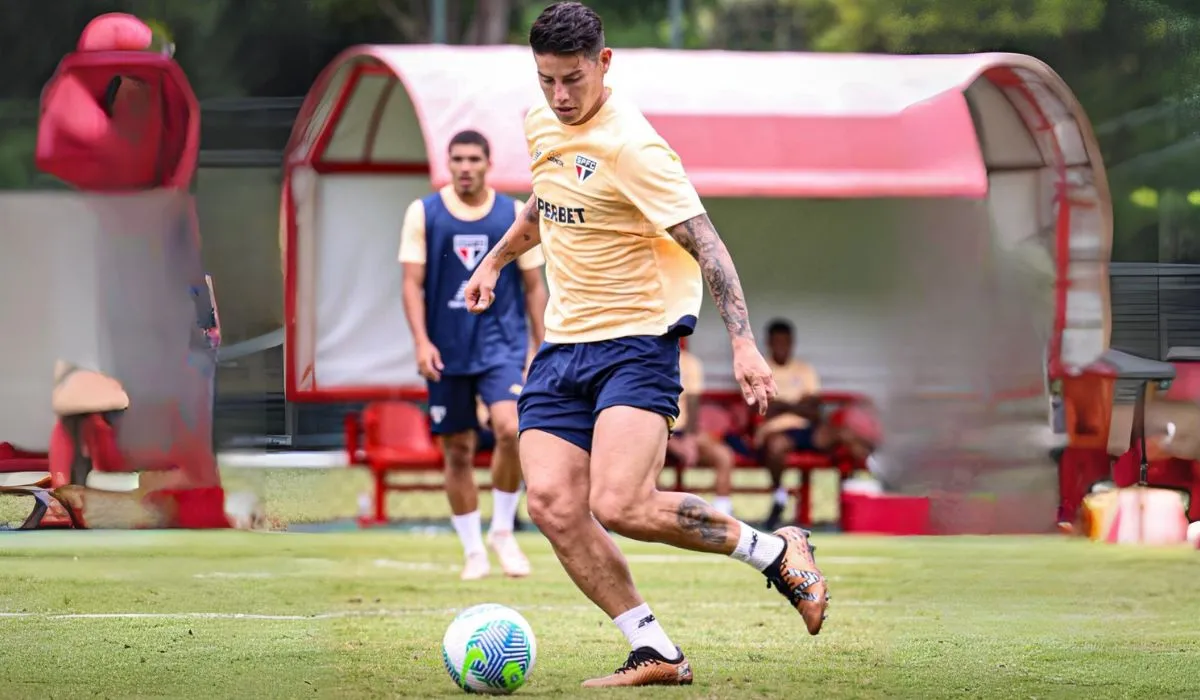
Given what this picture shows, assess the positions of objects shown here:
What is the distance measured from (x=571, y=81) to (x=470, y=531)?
14.2 feet

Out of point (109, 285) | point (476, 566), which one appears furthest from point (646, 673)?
point (476, 566)

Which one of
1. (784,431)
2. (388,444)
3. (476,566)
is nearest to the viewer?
Answer: (476,566)

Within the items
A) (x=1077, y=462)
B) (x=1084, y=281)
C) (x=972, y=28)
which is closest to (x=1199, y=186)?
(x=972, y=28)

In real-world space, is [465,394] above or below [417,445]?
above

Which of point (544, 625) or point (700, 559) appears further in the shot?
point (700, 559)

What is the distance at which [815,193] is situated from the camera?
1294 centimetres

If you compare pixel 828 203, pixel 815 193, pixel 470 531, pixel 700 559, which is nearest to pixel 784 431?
pixel 815 193

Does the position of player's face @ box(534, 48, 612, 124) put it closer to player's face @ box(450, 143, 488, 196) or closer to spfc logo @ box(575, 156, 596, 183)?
spfc logo @ box(575, 156, 596, 183)

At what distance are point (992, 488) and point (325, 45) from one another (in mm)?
4963

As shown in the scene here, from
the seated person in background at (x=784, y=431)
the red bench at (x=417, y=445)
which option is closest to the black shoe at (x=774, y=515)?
the seated person in background at (x=784, y=431)

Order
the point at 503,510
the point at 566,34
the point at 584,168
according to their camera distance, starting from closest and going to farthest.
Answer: the point at 566,34 → the point at 584,168 → the point at 503,510

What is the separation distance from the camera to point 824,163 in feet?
43.1

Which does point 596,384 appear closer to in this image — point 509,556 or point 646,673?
Result: point 646,673

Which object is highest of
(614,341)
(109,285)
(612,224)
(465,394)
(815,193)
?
(815,193)
